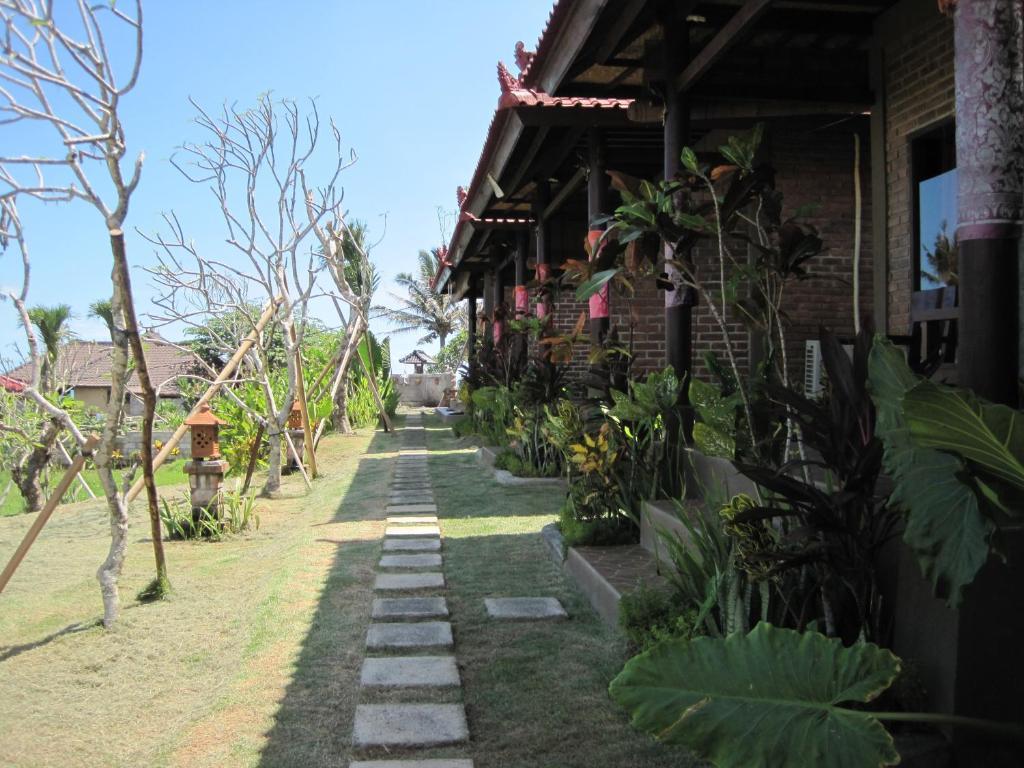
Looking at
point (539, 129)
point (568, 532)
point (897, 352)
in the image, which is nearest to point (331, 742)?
point (897, 352)

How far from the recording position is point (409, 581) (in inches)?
171

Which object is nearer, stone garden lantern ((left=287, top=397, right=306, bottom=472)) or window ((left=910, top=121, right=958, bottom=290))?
window ((left=910, top=121, right=958, bottom=290))

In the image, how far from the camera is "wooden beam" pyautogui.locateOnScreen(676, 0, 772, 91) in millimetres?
4005

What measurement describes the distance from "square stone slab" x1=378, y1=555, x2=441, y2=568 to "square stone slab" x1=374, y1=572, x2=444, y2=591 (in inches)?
6.7

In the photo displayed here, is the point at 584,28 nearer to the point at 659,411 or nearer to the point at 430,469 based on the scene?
the point at 659,411

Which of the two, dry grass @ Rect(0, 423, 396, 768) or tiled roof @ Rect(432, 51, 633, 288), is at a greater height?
tiled roof @ Rect(432, 51, 633, 288)

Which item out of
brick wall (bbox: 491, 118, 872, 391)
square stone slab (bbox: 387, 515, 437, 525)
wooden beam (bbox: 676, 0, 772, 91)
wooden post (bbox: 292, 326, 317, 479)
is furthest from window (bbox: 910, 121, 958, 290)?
wooden post (bbox: 292, 326, 317, 479)

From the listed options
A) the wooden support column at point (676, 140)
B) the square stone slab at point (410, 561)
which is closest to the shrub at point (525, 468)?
the square stone slab at point (410, 561)

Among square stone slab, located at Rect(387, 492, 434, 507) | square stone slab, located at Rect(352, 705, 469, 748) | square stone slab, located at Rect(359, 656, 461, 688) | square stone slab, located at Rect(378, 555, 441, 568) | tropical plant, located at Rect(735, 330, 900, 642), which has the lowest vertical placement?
square stone slab, located at Rect(352, 705, 469, 748)

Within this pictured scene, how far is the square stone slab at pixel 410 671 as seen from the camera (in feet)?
9.78

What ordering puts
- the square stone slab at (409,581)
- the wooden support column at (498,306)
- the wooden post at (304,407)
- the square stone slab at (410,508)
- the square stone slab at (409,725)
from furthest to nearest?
the wooden support column at (498,306) < the wooden post at (304,407) < the square stone slab at (410,508) < the square stone slab at (409,581) < the square stone slab at (409,725)

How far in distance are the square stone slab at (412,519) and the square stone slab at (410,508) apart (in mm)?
222

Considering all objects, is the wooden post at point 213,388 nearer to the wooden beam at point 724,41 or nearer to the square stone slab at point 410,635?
the square stone slab at point 410,635

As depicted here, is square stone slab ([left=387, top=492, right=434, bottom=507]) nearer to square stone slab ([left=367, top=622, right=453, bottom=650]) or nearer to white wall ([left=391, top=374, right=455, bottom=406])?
square stone slab ([left=367, top=622, right=453, bottom=650])
